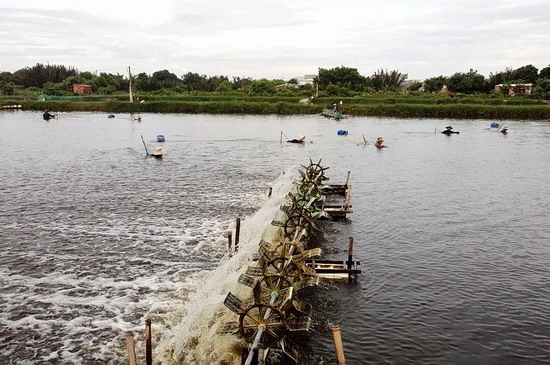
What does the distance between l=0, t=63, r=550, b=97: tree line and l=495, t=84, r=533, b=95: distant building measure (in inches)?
116

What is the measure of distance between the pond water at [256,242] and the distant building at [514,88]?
72.0 metres

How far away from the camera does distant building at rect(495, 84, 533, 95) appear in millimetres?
109625

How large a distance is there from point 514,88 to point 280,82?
2766 inches

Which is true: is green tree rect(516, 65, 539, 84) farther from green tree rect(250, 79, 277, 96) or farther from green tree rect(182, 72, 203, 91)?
green tree rect(182, 72, 203, 91)

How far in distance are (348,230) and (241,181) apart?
12990 millimetres

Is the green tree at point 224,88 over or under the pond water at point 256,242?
over

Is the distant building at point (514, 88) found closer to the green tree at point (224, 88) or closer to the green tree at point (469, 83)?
the green tree at point (469, 83)

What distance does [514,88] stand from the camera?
111 meters

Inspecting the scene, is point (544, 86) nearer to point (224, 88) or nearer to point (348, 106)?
point (348, 106)

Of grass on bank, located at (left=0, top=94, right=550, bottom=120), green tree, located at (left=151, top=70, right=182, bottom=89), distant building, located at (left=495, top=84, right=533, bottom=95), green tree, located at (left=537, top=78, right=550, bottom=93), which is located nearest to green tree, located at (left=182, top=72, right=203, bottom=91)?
green tree, located at (left=151, top=70, right=182, bottom=89)

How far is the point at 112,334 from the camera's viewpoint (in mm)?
13703

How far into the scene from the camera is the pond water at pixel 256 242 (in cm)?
1357

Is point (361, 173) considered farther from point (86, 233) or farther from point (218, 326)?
point (218, 326)

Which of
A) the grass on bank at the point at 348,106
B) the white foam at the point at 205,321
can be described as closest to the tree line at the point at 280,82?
the grass on bank at the point at 348,106
